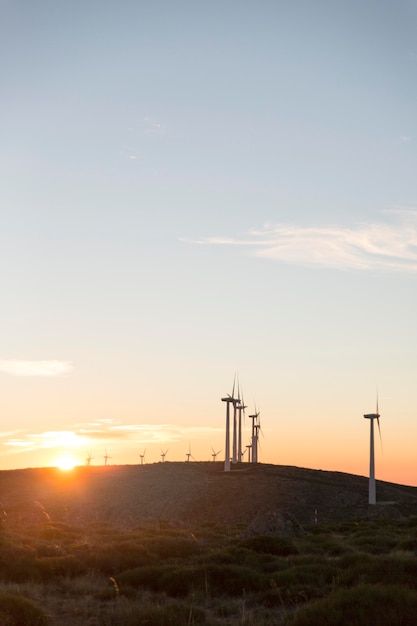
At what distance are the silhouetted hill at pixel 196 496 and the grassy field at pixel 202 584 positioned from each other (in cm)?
3760

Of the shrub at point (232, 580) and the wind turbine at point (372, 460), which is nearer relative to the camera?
the shrub at point (232, 580)

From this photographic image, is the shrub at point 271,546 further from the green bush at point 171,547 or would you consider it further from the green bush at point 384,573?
the green bush at point 384,573

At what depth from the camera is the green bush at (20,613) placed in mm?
20502

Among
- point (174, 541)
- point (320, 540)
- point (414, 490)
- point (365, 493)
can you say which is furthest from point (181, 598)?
point (414, 490)

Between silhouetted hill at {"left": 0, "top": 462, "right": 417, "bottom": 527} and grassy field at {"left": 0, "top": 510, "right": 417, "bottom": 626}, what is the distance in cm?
3760

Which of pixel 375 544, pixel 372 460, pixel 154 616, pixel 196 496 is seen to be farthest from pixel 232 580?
pixel 372 460

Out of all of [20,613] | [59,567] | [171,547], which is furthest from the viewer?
[171,547]

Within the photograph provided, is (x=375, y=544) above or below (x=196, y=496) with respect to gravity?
above

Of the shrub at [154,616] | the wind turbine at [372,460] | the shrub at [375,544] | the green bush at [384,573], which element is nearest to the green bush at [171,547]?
the shrub at [375,544]

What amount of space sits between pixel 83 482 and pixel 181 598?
96.3 metres

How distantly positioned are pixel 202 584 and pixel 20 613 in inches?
326

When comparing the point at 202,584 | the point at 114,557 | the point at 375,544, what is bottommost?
the point at 375,544

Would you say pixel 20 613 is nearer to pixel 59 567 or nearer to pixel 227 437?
pixel 59 567

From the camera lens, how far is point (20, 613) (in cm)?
2123
